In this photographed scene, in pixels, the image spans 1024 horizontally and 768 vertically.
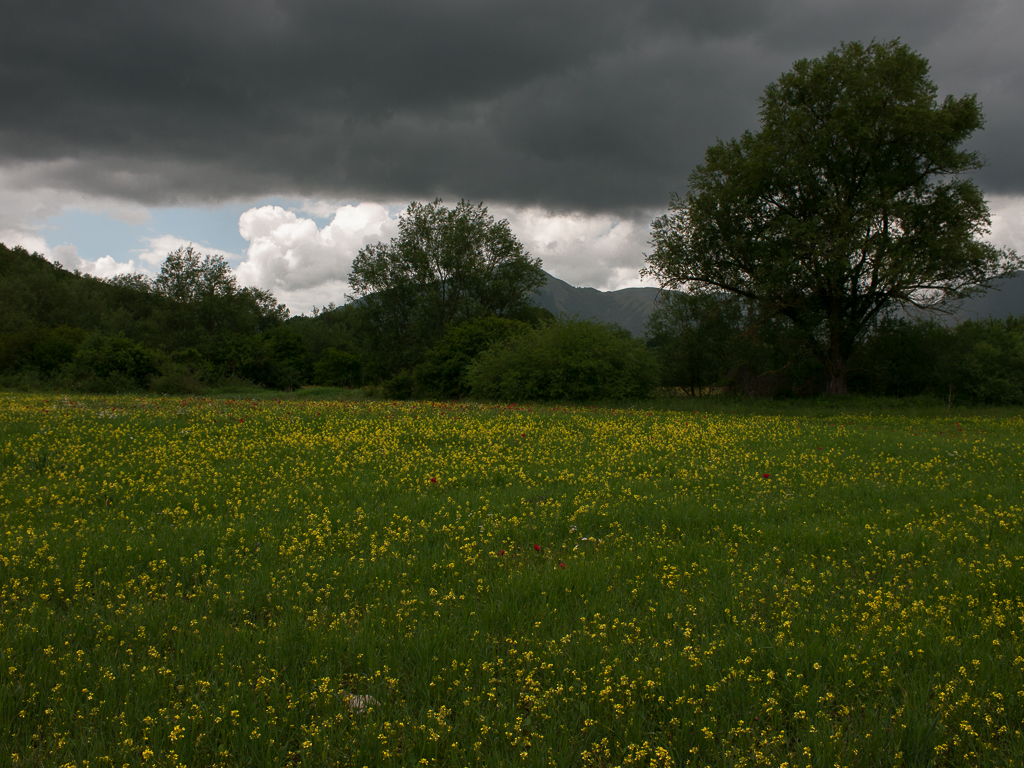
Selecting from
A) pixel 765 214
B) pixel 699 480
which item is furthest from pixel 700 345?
pixel 699 480

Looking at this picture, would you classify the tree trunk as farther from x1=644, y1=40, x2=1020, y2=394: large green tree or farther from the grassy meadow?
the grassy meadow

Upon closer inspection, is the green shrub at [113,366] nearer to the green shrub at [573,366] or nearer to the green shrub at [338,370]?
the green shrub at [573,366]

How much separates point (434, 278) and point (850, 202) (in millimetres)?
38137

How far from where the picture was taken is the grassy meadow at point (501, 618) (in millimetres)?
3189

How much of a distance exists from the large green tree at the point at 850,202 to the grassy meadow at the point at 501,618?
2301 centimetres

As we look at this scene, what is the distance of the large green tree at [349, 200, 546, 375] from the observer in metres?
57.7

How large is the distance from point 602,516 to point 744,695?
3.82 meters

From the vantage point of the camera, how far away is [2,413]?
14.9m

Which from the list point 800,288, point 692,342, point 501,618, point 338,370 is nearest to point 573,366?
point 800,288

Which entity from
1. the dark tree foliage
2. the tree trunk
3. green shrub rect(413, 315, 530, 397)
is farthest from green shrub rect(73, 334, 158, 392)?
the tree trunk

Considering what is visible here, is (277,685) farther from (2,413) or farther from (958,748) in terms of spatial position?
(2,413)

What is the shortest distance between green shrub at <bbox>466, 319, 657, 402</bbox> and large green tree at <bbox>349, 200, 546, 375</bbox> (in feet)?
79.2

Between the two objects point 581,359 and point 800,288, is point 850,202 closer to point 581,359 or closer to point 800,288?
point 800,288

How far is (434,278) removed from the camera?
58781mm
